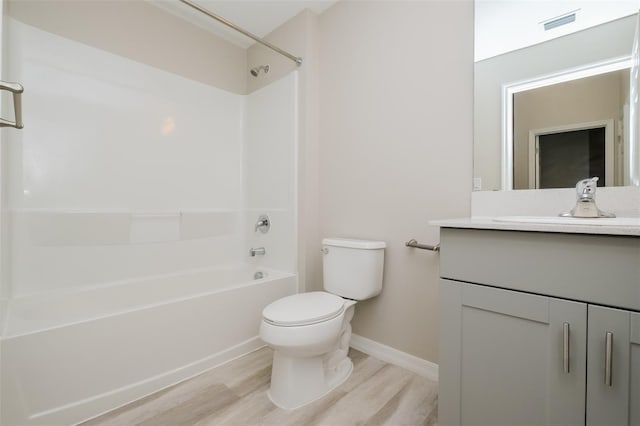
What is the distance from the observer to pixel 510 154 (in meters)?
1.34

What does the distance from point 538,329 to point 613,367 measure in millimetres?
161

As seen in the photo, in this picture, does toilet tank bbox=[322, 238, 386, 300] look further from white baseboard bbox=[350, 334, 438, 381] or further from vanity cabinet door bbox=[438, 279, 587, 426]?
vanity cabinet door bbox=[438, 279, 587, 426]

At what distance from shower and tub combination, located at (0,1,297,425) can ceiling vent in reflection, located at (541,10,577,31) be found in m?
1.48

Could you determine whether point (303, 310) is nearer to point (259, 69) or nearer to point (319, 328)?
point (319, 328)

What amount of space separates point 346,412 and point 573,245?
3.72 feet

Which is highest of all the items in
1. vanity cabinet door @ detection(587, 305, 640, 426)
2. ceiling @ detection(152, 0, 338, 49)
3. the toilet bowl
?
ceiling @ detection(152, 0, 338, 49)

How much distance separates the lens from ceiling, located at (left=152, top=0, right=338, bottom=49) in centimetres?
205

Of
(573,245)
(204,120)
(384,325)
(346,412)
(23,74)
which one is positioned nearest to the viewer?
(573,245)

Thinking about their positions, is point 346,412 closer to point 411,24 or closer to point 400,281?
Answer: point 400,281

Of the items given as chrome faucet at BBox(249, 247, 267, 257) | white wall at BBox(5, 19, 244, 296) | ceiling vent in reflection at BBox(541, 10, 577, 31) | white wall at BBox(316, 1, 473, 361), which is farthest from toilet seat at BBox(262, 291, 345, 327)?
ceiling vent in reflection at BBox(541, 10, 577, 31)

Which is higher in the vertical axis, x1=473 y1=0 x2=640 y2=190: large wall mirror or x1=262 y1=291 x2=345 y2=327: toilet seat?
x1=473 y1=0 x2=640 y2=190: large wall mirror

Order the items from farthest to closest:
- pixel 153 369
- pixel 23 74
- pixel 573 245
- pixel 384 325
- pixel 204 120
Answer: pixel 204 120, pixel 384 325, pixel 23 74, pixel 153 369, pixel 573 245

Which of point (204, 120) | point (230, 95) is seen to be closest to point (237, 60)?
point (230, 95)

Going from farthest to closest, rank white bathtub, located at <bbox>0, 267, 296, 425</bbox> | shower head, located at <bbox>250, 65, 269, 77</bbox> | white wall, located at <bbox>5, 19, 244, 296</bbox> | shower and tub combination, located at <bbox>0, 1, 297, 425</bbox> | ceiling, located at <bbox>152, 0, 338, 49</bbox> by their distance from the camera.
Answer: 1. shower head, located at <bbox>250, 65, 269, 77</bbox>
2. ceiling, located at <bbox>152, 0, 338, 49</bbox>
3. white wall, located at <bbox>5, 19, 244, 296</bbox>
4. shower and tub combination, located at <bbox>0, 1, 297, 425</bbox>
5. white bathtub, located at <bbox>0, 267, 296, 425</bbox>
